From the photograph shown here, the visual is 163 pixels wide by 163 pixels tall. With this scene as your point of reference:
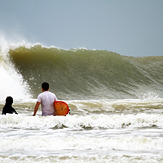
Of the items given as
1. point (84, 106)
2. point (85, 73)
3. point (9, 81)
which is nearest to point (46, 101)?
point (84, 106)

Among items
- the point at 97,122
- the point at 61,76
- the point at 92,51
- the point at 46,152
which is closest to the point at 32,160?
the point at 46,152

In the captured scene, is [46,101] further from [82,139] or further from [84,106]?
[84,106]

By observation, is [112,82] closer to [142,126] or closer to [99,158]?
[142,126]

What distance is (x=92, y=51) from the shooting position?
78.5 ft

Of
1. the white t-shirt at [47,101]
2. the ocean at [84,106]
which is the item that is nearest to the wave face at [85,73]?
the ocean at [84,106]

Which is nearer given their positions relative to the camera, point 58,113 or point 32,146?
point 32,146

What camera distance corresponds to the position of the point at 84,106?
10.2 metres

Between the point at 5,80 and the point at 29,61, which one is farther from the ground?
the point at 29,61

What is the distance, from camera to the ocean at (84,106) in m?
2.95

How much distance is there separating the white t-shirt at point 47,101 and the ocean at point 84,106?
196 millimetres

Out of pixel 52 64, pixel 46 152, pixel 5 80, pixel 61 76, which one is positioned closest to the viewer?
pixel 46 152

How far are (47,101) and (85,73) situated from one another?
1517 cm

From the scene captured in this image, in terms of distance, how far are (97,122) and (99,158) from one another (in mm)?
1990

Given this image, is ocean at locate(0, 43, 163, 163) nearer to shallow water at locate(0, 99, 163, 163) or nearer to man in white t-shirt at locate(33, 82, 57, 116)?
shallow water at locate(0, 99, 163, 163)
